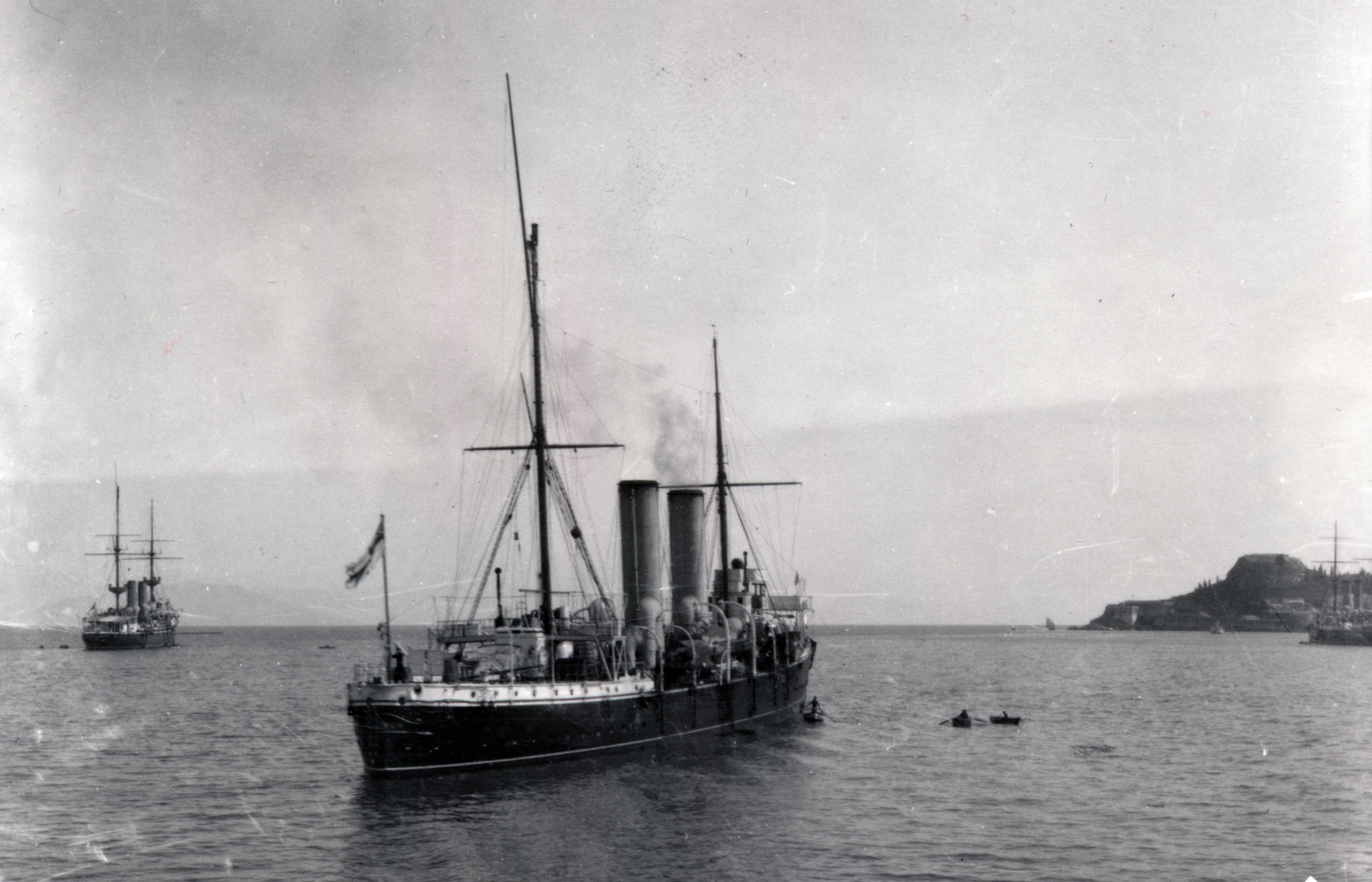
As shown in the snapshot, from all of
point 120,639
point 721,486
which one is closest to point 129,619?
point 120,639

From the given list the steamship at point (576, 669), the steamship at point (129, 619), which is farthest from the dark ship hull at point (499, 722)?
the steamship at point (129, 619)

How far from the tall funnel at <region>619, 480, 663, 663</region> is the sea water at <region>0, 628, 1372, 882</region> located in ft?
16.5

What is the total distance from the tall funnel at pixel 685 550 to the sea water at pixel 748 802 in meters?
5.31

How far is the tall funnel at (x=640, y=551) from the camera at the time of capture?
39.2m

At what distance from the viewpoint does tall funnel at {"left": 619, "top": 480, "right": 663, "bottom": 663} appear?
129ft

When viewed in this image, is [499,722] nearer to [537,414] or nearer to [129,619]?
[537,414]

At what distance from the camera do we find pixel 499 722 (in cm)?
3125

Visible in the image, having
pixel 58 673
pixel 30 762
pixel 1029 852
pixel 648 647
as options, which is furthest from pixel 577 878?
pixel 58 673

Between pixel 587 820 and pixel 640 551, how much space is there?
1405cm

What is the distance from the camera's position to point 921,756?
38.8 m

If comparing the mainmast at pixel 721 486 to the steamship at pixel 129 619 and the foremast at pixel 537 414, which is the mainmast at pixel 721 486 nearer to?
the foremast at pixel 537 414

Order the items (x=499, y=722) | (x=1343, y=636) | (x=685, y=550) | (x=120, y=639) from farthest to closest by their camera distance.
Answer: (x=1343, y=636) → (x=120, y=639) → (x=685, y=550) → (x=499, y=722)

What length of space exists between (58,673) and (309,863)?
87775 mm

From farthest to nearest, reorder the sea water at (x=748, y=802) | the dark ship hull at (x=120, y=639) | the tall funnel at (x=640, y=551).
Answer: the dark ship hull at (x=120, y=639)
the tall funnel at (x=640, y=551)
the sea water at (x=748, y=802)
